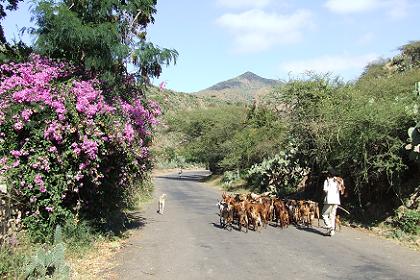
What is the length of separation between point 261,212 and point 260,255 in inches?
160

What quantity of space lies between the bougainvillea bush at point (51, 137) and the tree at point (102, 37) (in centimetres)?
59

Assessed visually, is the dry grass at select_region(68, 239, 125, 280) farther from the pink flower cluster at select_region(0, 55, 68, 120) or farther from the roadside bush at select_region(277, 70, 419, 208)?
the roadside bush at select_region(277, 70, 419, 208)

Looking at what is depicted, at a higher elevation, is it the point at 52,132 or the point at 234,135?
the point at 234,135

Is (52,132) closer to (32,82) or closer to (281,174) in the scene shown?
(32,82)

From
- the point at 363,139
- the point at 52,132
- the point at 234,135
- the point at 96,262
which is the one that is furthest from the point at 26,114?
the point at 234,135

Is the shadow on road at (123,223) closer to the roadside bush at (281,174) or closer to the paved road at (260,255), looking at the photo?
the paved road at (260,255)

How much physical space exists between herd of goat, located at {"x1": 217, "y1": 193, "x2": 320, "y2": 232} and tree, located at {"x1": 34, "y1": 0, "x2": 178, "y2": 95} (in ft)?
14.4

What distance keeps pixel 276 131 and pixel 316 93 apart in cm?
1244

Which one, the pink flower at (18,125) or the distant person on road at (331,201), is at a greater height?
the pink flower at (18,125)

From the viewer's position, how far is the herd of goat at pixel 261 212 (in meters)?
14.7

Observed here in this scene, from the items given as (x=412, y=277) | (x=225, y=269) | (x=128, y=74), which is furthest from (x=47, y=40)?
(x=412, y=277)

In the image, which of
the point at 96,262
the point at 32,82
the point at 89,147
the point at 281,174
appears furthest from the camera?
the point at 281,174

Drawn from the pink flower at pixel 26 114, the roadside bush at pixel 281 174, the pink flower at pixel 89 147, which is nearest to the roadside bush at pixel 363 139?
the roadside bush at pixel 281 174

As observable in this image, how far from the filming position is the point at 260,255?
1101 cm
